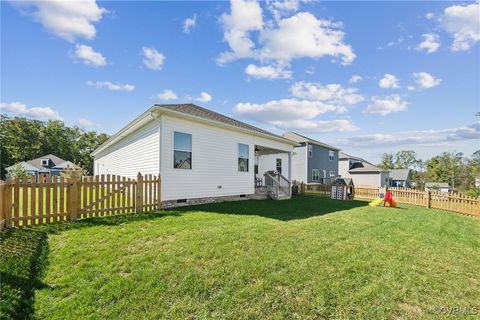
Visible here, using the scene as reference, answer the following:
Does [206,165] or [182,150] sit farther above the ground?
[182,150]

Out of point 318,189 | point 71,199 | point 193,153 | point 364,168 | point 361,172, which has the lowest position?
point 318,189

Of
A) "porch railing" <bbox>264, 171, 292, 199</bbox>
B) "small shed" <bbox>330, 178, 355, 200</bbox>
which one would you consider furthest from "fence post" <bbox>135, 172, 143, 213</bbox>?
"small shed" <bbox>330, 178, 355, 200</bbox>

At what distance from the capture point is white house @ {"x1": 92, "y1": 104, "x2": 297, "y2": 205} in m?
9.79

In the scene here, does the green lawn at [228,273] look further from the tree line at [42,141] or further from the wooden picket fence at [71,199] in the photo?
the tree line at [42,141]

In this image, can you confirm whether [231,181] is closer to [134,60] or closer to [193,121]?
[193,121]

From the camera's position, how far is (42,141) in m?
51.1

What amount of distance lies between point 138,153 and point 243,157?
539 centimetres

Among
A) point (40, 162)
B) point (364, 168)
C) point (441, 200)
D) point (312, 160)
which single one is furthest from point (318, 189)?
point (40, 162)

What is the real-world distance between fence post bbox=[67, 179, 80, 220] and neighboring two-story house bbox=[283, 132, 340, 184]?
24.0m

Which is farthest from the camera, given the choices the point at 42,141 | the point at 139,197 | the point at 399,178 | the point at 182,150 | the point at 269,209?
the point at 42,141

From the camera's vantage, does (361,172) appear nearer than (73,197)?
No

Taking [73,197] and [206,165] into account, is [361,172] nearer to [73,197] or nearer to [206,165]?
[206,165]

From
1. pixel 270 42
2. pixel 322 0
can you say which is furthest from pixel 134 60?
pixel 322 0

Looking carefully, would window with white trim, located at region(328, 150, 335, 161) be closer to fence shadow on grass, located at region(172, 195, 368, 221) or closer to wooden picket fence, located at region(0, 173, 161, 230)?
fence shadow on grass, located at region(172, 195, 368, 221)
